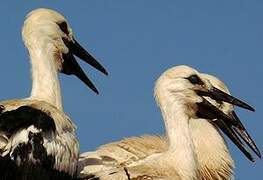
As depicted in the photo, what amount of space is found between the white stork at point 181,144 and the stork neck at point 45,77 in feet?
2.05

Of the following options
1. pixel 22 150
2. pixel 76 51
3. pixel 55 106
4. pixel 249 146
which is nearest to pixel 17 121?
pixel 22 150

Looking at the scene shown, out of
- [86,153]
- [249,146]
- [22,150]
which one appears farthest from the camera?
[249,146]

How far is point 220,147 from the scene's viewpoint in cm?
1791

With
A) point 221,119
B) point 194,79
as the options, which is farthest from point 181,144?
point 221,119

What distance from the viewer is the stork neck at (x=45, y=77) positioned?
54.2ft

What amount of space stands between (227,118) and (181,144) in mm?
1025

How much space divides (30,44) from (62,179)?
2075 mm

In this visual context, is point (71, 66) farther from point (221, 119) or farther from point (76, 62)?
point (221, 119)

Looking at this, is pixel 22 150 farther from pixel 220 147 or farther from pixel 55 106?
pixel 220 147

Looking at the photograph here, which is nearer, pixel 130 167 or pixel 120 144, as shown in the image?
pixel 130 167

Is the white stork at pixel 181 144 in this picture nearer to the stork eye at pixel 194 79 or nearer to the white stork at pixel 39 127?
the stork eye at pixel 194 79

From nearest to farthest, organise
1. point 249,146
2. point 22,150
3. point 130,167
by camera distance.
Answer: point 22,150 → point 130,167 → point 249,146

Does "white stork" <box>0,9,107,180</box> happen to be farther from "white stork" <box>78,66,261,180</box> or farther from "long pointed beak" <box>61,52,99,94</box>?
"white stork" <box>78,66,261,180</box>

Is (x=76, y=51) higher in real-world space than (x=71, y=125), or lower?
higher
